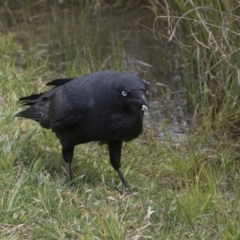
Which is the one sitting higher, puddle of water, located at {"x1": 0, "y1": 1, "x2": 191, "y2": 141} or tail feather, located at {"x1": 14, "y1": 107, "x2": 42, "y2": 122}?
tail feather, located at {"x1": 14, "y1": 107, "x2": 42, "y2": 122}

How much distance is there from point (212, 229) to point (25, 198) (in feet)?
3.01

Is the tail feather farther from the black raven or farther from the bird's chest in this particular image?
the bird's chest

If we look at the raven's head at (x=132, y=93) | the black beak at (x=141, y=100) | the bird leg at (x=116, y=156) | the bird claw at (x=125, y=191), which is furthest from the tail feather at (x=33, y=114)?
the black beak at (x=141, y=100)

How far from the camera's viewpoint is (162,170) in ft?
15.4

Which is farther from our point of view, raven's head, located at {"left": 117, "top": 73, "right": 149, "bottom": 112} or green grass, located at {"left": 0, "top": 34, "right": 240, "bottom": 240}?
raven's head, located at {"left": 117, "top": 73, "right": 149, "bottom": 112}

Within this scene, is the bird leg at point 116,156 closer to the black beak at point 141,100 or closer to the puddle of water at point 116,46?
the black beak at point 141,100

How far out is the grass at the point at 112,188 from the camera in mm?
3455

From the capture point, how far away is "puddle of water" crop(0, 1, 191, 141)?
242 inches

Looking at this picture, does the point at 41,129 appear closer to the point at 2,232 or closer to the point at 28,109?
the point at 28,109

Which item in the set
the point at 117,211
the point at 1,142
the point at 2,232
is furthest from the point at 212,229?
the point at 1,142

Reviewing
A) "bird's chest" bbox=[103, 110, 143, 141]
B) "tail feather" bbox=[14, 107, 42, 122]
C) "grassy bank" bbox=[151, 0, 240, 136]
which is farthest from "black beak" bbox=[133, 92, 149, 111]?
"grassy bank" bbox=[151, 0, 240, 136]

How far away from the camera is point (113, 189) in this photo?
4207mm

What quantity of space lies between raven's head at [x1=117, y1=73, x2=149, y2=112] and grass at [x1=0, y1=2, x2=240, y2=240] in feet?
1.58

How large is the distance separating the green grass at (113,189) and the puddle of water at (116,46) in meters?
0.66
